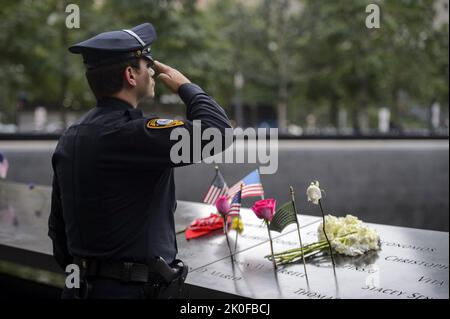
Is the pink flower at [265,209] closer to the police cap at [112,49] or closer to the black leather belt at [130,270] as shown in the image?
the black leather belt at [130,270]

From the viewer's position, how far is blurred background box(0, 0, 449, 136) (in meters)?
14.9

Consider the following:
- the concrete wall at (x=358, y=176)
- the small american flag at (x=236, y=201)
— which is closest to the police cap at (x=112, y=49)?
the small american flag at (x=236, y=201)

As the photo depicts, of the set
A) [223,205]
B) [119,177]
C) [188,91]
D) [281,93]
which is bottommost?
[223,205]

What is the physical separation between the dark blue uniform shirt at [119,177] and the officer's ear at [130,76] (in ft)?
0.24

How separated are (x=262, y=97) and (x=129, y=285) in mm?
22406

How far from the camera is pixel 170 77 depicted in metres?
1.94

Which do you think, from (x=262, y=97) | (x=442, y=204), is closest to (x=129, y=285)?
(x=442, y=204)

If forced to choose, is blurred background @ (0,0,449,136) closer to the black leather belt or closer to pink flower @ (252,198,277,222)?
pink flower @ (252,198,277,222)

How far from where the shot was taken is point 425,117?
752 inches

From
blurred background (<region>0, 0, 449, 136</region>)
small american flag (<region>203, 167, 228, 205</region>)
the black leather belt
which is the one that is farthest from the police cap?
blurred background (<region>0, 0, 449, 136</region>)

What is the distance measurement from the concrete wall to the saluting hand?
5353 mm

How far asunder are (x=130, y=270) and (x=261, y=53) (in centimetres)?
1843

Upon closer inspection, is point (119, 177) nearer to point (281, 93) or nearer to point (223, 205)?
point (223, 205)

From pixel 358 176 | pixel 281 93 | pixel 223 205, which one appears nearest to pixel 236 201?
pixel 223 205
